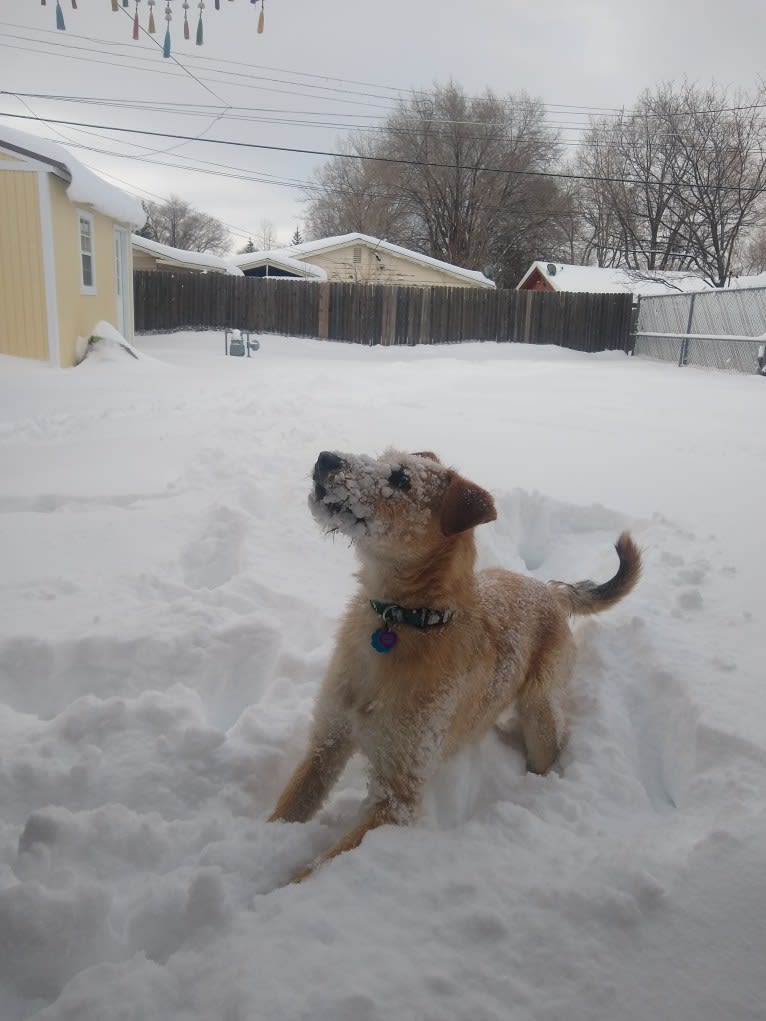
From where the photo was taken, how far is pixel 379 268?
1372 inches

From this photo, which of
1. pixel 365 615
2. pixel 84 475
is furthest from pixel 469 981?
pixel 84 475

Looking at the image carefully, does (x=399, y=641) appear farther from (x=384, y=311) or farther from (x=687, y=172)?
(x=687, y=172)

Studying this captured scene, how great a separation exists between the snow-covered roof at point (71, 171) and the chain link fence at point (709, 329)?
52.2 feet

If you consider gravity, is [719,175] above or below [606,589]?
above

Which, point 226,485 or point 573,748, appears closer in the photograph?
point 573,748

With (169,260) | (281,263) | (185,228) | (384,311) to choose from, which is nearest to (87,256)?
(384,311)

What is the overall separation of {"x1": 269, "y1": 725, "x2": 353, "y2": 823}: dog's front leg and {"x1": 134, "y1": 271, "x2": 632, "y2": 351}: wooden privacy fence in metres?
24.2

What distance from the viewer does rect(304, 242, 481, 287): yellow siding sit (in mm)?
34531

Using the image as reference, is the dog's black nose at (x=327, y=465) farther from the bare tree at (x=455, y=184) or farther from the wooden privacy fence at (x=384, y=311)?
the bare tree at (x=455, y=184)

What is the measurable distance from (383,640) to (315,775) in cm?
59

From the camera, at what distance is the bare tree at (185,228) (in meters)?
56.5

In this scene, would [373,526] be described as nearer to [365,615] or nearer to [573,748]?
[365,615]

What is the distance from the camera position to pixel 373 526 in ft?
7.38

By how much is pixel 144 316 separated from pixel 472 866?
26.6 meters
